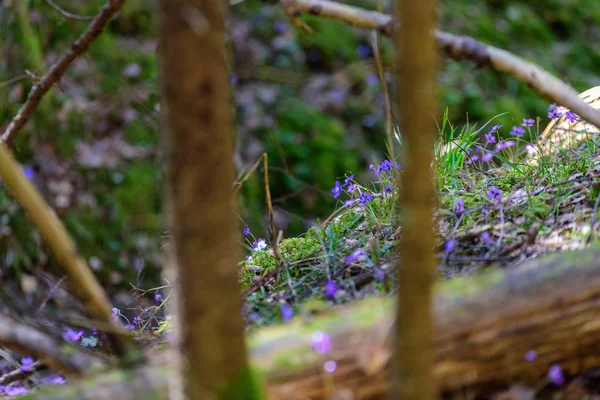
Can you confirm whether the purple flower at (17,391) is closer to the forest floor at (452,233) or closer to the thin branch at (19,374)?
the thin branch at (19,374)

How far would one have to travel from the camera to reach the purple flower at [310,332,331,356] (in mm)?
1476

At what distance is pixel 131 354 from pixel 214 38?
2.65 feet

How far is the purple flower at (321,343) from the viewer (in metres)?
1.48

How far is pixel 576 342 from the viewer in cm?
161

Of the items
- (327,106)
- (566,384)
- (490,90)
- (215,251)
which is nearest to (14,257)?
(327,106)

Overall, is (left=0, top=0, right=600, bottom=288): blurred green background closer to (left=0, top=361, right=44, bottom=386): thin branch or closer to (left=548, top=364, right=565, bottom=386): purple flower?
(left=0, top=361, right=44, bottom=386): thin branch

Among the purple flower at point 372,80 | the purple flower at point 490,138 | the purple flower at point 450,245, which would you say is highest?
the purple flower at point 372,80

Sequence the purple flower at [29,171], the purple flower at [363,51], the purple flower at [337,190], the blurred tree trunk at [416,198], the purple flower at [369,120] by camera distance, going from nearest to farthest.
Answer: the blurred tree trunk at [416,198]
the purple flower at [337,190]
the purple flower at [29,171]
the purple flower at [369,120]
the purple flower at [363,51]

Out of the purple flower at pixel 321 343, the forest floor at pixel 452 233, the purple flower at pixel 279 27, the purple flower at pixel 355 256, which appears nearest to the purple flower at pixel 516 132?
the forest floor at pixel 452 233

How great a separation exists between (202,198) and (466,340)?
77cm

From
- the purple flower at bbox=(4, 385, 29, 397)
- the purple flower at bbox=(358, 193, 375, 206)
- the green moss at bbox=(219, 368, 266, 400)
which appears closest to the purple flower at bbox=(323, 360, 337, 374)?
the green moss at bbox=(219, 368, 266, 400)

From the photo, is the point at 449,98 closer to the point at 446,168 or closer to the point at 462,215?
the point at 446,168

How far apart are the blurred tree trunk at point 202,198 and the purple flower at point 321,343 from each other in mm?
226

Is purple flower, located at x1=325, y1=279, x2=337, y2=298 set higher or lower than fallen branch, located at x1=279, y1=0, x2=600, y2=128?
lower
